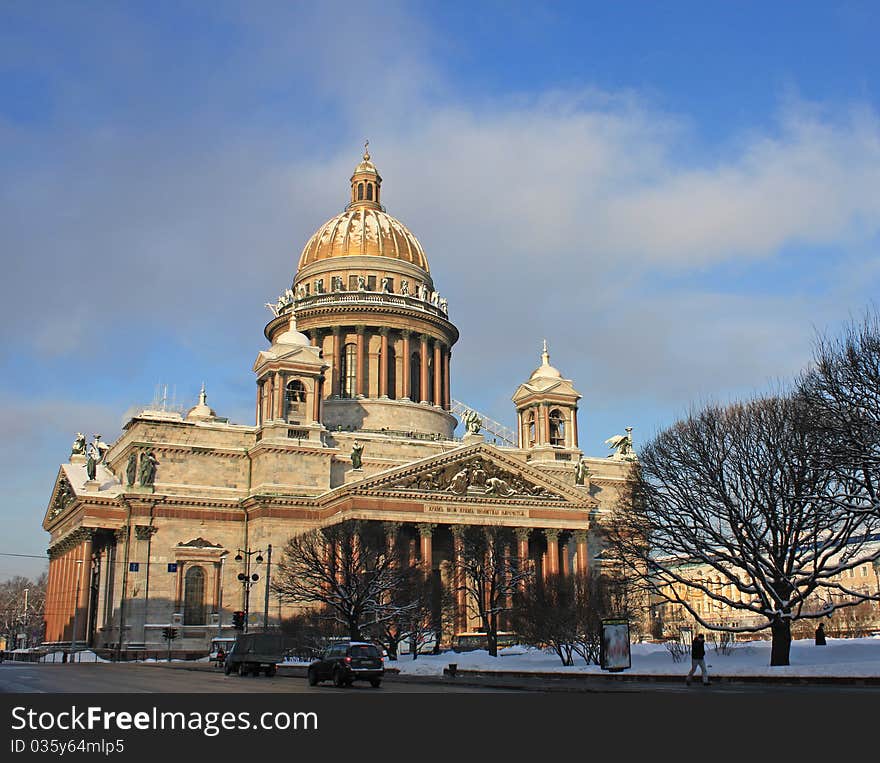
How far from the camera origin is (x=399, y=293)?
93000mm

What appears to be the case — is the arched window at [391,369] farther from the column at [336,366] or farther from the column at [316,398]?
the column at [316,398]

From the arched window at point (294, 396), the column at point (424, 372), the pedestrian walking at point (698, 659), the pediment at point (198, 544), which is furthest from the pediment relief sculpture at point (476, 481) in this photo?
the pedestrian walking at point (698, 659)

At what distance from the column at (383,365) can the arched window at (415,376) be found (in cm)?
239

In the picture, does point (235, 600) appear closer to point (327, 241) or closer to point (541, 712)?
point (327, 241)

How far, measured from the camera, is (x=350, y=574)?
182 feet

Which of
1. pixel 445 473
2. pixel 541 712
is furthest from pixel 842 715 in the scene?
pixel 445 473

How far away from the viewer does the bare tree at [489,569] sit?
202 ft

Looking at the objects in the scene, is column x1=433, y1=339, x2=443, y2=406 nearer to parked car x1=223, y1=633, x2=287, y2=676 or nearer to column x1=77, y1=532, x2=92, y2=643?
column x1=77, y1=532, x2=92, y2=643

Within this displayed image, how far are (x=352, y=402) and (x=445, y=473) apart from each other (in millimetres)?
17781

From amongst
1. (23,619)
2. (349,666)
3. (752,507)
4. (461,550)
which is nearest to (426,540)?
(461,550)

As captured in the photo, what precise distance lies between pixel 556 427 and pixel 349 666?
173 ft

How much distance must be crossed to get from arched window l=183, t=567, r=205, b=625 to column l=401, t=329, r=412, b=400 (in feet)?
82.8

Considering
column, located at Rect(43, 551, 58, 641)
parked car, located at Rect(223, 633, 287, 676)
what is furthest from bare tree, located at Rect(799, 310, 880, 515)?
column, located at Rect(43, 551, 58, 641)

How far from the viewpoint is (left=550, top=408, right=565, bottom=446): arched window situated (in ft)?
277
